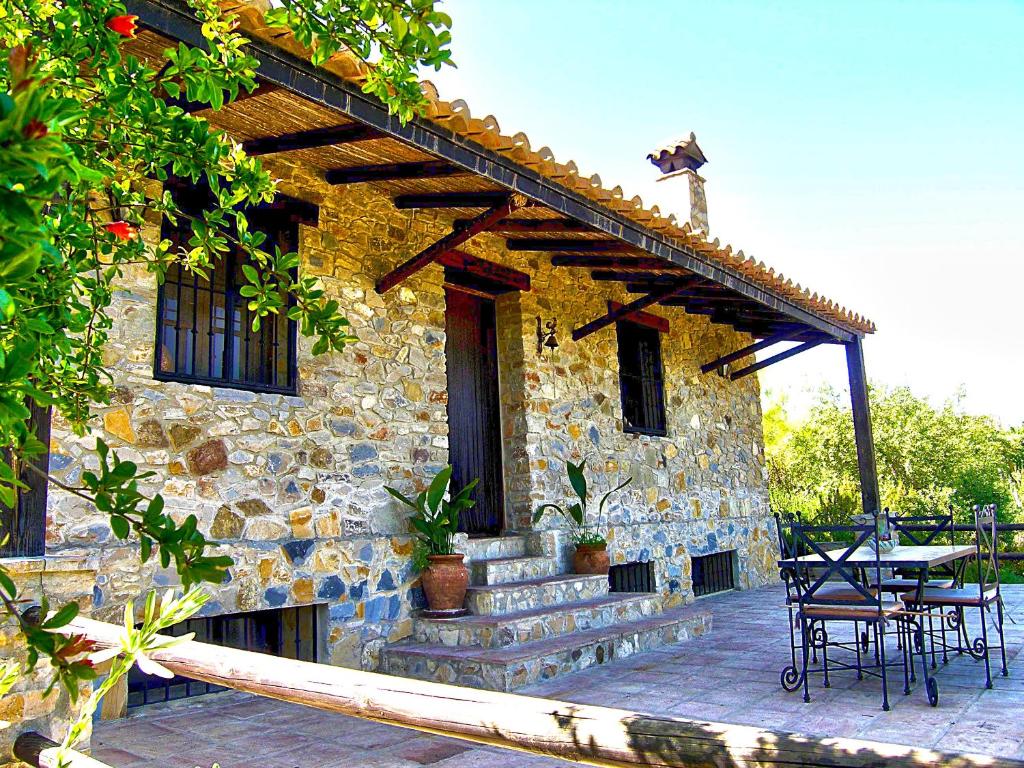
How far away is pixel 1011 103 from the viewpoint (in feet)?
33.7

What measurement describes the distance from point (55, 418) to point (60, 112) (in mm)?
3352

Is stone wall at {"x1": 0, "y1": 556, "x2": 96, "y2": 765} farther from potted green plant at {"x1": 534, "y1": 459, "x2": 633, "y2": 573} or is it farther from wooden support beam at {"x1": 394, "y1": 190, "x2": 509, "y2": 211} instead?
potted green plant at {"x1": 534, "y1": 459, "x2": 633, "y2": 573}

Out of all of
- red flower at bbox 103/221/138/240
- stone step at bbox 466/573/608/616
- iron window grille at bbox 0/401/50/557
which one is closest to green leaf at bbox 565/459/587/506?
stone step at bbox 466/573/608/616

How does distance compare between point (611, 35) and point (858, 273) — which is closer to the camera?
point (611, 35)

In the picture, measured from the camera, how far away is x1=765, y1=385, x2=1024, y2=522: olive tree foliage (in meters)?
12.8

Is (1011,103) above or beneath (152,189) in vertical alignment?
above

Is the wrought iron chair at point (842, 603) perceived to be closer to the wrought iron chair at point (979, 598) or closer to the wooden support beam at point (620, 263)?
the wrought iron chair at point (979, 598)

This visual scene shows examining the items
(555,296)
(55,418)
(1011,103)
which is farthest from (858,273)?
(55,418)

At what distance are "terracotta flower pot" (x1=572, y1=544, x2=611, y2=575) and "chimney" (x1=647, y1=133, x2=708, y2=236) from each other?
471 cm

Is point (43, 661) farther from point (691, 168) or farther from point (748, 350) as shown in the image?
point (691, 168)

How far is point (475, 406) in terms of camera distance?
21.3 feet

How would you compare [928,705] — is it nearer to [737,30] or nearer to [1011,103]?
[737,30]

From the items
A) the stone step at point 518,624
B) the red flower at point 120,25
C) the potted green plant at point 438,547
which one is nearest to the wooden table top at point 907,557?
the stone step at point 518,624

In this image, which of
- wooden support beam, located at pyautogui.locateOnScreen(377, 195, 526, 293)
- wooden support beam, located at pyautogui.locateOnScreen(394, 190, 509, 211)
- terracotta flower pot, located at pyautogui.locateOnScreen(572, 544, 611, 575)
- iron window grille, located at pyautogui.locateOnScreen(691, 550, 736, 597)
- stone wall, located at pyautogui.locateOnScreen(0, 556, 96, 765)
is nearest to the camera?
stone wall, located at pyautogui.locateOnScreen(0, 556, 96, 765)
